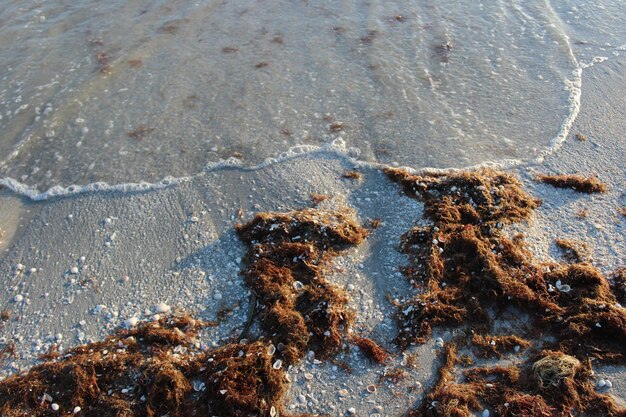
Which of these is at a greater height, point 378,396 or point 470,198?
point 470,198

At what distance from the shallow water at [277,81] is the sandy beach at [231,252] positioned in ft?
1.26

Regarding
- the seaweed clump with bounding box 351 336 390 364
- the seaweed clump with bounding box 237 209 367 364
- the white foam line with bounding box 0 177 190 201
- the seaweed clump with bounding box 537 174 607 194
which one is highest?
the seaweed clump with bounding box 537 174 607 194

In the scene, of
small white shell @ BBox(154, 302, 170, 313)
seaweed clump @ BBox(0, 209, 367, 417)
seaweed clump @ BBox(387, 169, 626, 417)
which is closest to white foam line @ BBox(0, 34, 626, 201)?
seaweed clump @ BBox(387, 169, 626, 417)

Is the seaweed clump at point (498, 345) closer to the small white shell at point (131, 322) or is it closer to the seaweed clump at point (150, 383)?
the seaweed clump at point (150, 383)

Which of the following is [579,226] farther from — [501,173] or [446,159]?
[446,159]

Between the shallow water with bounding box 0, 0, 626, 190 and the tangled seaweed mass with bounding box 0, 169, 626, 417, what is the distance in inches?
51.7

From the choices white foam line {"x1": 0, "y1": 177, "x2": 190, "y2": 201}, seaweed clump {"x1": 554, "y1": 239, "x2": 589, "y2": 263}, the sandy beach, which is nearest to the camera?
the sandy beach

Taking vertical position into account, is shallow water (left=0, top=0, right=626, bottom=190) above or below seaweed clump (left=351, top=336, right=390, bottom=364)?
above

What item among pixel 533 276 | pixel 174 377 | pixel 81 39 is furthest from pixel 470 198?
pixel 81 39

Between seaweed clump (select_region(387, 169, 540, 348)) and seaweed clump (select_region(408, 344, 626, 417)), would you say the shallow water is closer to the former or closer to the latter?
seaweed clump (select_region(387, 169, 540, 348))

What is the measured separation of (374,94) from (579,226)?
2853mm

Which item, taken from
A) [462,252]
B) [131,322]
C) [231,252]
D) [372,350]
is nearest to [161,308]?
[131,322]

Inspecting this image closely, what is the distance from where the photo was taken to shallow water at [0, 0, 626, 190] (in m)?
5.42

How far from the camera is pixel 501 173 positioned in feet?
16.2
